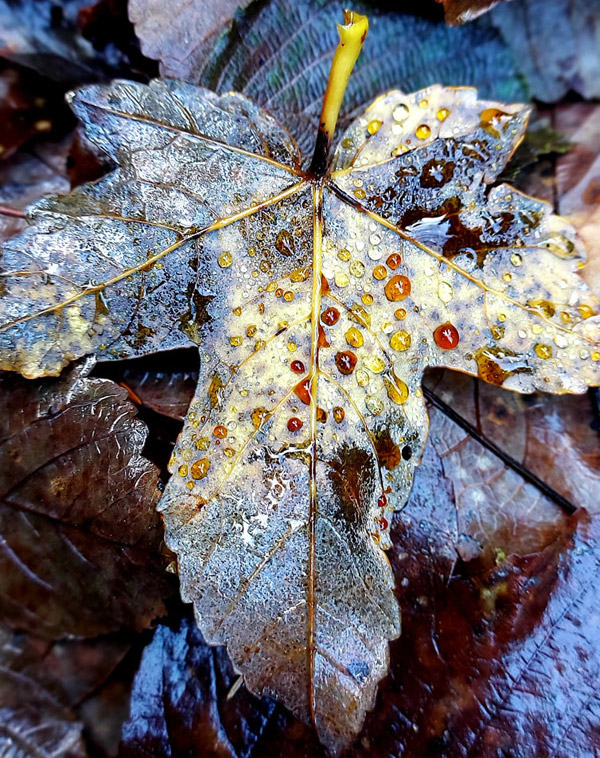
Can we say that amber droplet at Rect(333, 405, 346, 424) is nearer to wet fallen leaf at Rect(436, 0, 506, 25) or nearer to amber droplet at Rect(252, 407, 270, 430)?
amber droplet at Rect(252, 407, 270, 430)

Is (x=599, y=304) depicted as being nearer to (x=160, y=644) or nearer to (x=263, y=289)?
(x=263, y=289)

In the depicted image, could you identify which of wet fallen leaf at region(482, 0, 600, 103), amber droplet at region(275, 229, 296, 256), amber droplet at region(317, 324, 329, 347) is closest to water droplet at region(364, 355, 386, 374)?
amber droplet at region(317, 324, 329, 347)

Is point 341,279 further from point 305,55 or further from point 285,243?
point 305,55

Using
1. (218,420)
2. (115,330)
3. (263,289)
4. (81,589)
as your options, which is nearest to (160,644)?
(81,589)

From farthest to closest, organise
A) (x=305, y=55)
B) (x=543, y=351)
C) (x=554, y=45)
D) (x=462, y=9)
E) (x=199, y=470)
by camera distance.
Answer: (x=554, y=45) → (x=305, y=55) → (x=462, y=9) → (x=543, y=351) → (x=199, y=470)

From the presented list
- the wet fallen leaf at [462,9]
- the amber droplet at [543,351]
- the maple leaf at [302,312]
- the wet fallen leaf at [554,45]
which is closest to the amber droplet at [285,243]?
the maple leaf at [302,312]

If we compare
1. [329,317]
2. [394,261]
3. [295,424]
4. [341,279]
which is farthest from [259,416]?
[394,261]

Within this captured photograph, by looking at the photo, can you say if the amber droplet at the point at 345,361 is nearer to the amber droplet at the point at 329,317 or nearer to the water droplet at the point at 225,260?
the amber droplet at the point at 329,317
